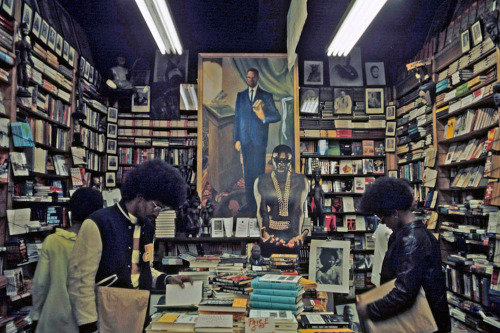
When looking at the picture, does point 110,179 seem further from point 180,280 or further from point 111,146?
point 180,280

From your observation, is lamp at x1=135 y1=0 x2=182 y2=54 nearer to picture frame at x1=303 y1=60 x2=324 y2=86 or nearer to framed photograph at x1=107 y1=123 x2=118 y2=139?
framed photograph at x1=107 y1=123 x2=118 y2=139

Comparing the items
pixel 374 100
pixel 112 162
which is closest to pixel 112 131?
pixel 112 162

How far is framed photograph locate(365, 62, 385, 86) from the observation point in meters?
7.01

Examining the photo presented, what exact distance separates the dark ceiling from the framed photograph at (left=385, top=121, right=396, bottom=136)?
91cm

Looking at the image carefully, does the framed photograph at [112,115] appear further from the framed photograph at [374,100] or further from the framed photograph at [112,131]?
the framed photograph at [374,100]

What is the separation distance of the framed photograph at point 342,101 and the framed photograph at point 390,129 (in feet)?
2.37

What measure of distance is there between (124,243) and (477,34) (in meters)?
4.50

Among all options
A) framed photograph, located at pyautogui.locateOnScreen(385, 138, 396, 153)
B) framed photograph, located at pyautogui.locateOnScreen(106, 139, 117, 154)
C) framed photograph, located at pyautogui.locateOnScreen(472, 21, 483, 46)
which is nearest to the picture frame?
framed photograph, located at pyautogui.locateOnScreen(385, 138, 396, 153)

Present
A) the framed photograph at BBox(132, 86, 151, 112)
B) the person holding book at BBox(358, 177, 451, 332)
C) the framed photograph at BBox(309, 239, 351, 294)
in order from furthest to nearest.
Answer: the framed photograph at BBox(132, 86, 151, 112) → the framed photograph at BBox(309, 239, 351, 294) → the person holding book at BBox(358, 177, 451, 332)

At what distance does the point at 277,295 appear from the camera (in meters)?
1.70

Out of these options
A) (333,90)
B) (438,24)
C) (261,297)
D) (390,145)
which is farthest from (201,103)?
(261,297)

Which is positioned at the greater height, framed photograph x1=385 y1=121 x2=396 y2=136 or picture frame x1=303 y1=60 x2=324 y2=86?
picture frame x1=303 y1=60 x2=324 y2=86

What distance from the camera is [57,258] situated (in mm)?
2264

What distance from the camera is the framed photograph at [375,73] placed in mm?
7012
